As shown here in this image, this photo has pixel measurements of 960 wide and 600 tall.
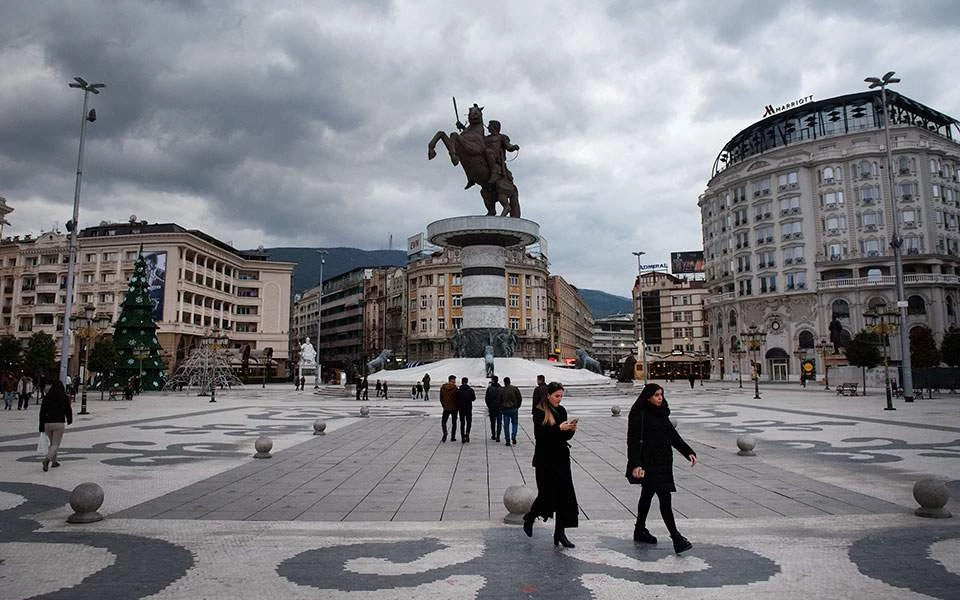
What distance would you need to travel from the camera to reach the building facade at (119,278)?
76.4 meters

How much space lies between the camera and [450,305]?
3615 inches

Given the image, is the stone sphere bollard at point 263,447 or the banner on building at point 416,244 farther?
the banner on building at point 416,244

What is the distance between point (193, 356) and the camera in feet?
182

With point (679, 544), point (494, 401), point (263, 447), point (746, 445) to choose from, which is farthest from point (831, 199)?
point (679, 544)

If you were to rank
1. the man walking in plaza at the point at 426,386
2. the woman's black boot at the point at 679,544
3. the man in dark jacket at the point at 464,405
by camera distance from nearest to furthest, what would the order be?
the woman's black boot at the point at 679,544 → the man in dark jacket at the point at 464,405 → the man walking in plaza at the point at 426,386

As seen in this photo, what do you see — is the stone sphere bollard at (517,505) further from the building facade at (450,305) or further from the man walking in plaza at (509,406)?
the building facade at (450,305)

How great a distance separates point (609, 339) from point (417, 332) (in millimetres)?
108737

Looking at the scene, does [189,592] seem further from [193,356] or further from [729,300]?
[729,300]

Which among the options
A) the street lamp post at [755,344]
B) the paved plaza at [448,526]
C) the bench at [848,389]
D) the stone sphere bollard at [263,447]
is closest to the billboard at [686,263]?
the street lamp post at [755,344]

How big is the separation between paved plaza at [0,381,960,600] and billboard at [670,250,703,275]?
11922cm

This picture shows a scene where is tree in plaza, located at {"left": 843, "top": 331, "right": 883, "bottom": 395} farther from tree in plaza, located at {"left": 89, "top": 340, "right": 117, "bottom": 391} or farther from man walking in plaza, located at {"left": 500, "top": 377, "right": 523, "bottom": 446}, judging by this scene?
tree in plaza, located at {"left": 89, "top": 340, "right": 117, "bottom": 391}

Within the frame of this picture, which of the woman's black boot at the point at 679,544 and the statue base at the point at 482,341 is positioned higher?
the statue base at the point at 482,341

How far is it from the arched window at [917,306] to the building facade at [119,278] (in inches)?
3060

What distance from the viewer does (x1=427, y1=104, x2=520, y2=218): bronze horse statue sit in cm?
4272
